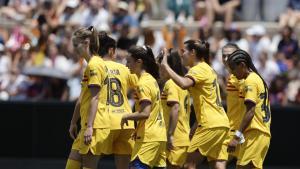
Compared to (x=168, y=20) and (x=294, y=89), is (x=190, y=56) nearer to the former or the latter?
(x=294, y=89)

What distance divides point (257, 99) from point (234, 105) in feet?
4.08

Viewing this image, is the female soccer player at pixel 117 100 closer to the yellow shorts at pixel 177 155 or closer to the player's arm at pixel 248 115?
the yellow shorts at pixel 177 155

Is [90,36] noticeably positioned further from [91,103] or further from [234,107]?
[234,107]

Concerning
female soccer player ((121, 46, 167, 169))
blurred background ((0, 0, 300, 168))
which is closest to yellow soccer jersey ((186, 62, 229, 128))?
female soccer player ((121, 46, 167, 169))

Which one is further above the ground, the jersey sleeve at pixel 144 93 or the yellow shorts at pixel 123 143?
the jersey sleeve at pixel 144 93

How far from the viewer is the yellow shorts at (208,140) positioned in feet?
43.5

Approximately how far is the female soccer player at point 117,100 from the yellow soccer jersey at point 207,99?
787 millimetres

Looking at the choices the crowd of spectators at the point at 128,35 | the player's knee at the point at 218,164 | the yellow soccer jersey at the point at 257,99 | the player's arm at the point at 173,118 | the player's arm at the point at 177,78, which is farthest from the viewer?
the crowd of spectators at the point at 128,35

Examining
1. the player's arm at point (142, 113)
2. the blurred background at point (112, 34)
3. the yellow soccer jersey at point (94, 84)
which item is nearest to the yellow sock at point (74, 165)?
the yellow soccer jersey at point (94, 84)

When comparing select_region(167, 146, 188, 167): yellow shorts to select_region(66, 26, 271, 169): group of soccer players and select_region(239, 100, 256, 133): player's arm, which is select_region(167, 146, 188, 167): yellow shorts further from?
select_region(239, 100, 256, 133): player's arm

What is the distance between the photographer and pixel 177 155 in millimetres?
14203

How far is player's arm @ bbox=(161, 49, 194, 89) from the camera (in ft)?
41.8

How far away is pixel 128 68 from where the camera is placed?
1284cm

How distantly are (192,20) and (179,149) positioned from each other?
8022 millimetres
